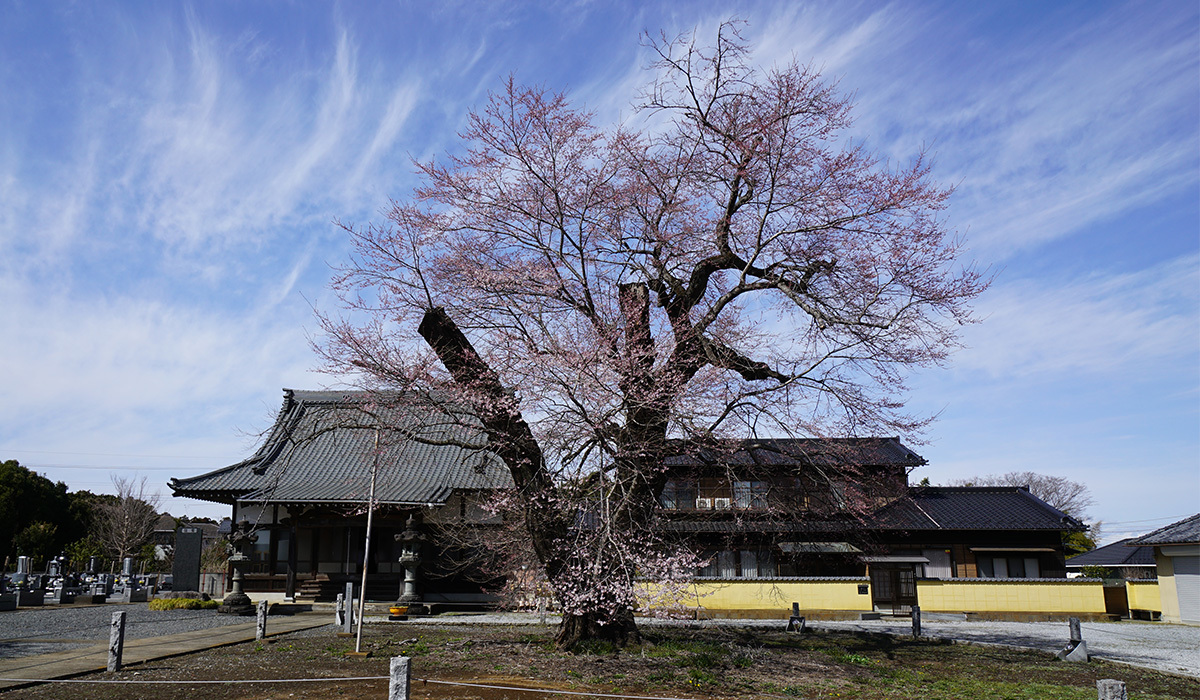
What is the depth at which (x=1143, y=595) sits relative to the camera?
22.9 metres

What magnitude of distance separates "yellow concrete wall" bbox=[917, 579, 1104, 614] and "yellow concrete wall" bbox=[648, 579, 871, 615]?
2.20m

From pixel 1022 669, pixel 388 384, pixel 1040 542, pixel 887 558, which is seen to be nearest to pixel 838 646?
pixel 1022 669

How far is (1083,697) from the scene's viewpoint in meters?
8.88

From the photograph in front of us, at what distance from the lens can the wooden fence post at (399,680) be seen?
6.46 m

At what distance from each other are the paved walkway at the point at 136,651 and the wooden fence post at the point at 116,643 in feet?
0.82

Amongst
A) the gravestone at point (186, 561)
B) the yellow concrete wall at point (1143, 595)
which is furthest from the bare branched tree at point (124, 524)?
the yellow concrete wall at point (1143, 595)

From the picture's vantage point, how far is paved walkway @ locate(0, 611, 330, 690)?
9.74 m

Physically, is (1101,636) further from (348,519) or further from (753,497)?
(348,519)

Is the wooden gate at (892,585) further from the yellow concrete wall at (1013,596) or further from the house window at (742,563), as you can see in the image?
the yellow concrete wall at (1013,596)

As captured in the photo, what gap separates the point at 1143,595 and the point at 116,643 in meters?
26.8

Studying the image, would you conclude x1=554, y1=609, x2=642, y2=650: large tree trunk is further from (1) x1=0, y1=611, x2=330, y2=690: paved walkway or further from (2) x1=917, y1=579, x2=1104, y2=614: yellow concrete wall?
(2) x1=917, y1=579, x2=1104, y2=614: yellow concrete wall

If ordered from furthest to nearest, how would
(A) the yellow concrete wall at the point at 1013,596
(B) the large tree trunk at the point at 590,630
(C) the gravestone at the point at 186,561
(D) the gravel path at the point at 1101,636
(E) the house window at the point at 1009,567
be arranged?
(E) the house window at the point at 1009,567, (C) the gravestone at the point at 186,561, (A) the yellow concrete wall at the point at 1013,596, (D) the gravel path at the point at 1101,636, (B) the large tree trunk at the point at 590,630

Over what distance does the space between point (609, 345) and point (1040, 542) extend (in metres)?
23.9

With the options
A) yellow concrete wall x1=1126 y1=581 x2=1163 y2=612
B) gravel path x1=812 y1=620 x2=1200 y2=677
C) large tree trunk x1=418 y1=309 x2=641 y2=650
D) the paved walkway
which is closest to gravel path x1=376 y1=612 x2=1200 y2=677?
gravel path x1=812 y1=620 x2=1200 y2=677
